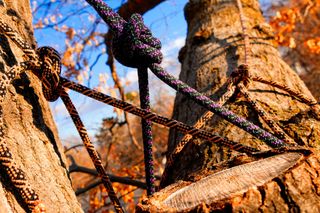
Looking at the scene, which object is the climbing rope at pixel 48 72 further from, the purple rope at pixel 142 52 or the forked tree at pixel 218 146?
the purple rope at pixel 142 52

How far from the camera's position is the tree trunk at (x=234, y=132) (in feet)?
2.01

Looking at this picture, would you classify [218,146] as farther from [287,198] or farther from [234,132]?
[287,198]

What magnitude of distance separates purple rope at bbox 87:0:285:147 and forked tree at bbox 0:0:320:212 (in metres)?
0.10

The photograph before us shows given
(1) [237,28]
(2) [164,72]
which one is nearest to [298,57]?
(1) [237,28]

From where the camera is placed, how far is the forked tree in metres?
0.61

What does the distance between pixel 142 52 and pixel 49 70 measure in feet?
0.90

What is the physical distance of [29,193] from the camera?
602mm

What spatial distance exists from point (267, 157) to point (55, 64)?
55cm

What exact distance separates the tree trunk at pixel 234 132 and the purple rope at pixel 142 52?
0.13m

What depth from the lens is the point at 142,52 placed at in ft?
3.05

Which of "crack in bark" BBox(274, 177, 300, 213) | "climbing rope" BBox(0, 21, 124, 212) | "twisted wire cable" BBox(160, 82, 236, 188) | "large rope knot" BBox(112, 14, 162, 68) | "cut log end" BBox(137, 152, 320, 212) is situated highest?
"large rope knot" BBox(112, 14, 162, 68)

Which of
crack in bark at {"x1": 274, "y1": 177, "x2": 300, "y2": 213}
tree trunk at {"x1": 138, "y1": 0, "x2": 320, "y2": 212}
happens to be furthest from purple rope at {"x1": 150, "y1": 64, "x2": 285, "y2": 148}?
crack in bark at {"x1": 274, "y1": 177, "x2": 300, "y2": 213}

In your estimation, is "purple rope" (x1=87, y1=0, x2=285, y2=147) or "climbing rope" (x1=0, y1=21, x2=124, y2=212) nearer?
"climbing rope" (x1=0, y1=21, x2=124, y2=212)

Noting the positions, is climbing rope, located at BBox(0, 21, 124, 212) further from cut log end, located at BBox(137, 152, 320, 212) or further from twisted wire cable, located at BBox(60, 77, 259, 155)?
cut log end, located at BBox(137, 152, 320, 212)
